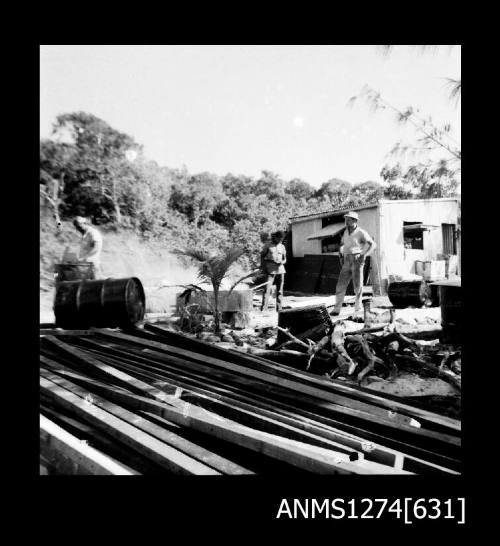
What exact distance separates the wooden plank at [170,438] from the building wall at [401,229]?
12800 mm

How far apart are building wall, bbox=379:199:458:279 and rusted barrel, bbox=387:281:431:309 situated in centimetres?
498

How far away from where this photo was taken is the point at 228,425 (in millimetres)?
2164

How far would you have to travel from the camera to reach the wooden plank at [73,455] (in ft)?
6.19

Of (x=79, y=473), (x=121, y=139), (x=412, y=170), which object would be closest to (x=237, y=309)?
(x=412, y=170)

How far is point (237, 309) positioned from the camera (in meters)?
7.29

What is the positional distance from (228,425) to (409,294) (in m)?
7.80

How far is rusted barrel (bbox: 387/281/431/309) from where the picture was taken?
8875 millimetres

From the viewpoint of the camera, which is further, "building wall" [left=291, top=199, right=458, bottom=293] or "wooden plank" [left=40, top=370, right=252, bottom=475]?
"building wall" [left=291, top=199, right=458, bottom=293]

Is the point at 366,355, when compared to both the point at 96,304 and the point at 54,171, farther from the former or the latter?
the point at 54,171

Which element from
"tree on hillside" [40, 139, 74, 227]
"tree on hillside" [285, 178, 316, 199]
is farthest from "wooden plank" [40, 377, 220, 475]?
"tree on hillside" [285, 178, 316, 199]

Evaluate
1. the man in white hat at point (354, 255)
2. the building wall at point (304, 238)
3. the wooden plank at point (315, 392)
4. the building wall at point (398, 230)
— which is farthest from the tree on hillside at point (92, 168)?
the wooden plank at point (315, 392)

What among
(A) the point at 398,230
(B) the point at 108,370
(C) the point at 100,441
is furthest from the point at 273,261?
(A) the point at 398,230

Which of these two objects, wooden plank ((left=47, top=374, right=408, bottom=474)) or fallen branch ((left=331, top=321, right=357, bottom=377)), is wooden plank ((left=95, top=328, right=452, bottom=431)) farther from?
fallen branch ((left=331, top=321, right=357, bottom=377))

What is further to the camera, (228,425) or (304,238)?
(304,238)
